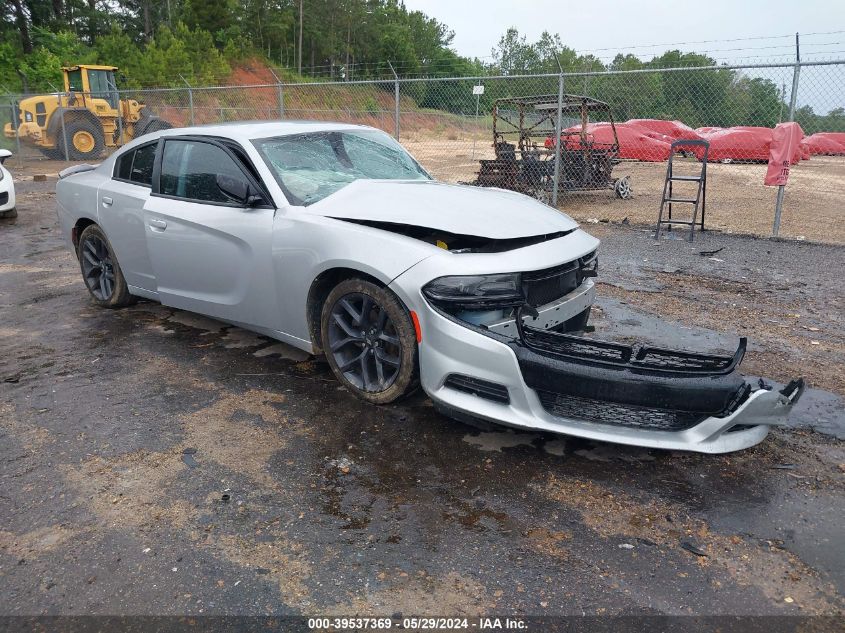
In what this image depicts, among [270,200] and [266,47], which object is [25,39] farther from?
[270,200]

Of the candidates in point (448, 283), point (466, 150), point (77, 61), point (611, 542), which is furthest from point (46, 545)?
point (77, 61)

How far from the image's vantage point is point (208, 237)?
4.29 m

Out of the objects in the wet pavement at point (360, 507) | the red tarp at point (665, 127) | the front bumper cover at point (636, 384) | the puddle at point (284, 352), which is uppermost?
the red tarp at point (665, 127)

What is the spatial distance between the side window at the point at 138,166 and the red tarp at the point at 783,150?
7431 mm

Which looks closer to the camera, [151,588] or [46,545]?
[151,588]

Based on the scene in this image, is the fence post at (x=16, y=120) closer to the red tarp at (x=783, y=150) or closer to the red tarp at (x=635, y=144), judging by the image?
the red tarp at (x=635, y=144)

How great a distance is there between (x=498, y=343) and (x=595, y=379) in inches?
18.6

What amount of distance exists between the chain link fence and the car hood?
5.85 m

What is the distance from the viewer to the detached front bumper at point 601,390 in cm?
277

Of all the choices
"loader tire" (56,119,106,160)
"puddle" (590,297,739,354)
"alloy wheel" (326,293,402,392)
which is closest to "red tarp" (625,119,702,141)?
"loader tire" (56,119,106,160)

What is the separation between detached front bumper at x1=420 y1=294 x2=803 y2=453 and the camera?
277cm

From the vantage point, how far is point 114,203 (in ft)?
16.8

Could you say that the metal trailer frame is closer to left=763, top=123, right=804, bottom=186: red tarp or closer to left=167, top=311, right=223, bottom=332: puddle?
left=763, top=123, right=804, bottom=186: red tarp

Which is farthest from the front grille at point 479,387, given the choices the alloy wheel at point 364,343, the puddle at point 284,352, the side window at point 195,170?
the side window at point 195,170
